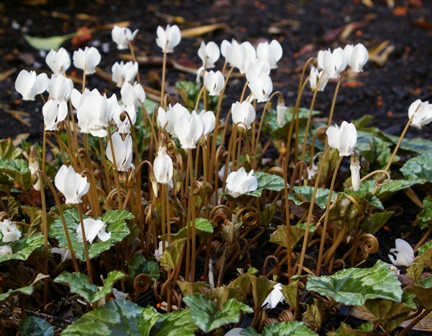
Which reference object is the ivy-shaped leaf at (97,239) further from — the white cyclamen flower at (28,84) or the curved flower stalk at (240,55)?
the curved flower stalk at (240,55)

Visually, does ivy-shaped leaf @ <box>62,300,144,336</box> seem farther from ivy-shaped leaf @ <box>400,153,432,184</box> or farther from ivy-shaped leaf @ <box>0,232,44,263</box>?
ivy-shaped leaf @ <box>400,153,432,184</box>

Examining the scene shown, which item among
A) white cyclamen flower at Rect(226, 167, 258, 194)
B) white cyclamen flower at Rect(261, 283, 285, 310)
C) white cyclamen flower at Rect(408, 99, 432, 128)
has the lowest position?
white cyclamen flower at Rect(261, 283, 285, 310)

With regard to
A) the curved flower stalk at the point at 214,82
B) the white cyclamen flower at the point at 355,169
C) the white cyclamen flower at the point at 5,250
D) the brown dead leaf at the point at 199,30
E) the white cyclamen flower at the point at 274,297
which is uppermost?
the curved flower stalk at the point at 214,82

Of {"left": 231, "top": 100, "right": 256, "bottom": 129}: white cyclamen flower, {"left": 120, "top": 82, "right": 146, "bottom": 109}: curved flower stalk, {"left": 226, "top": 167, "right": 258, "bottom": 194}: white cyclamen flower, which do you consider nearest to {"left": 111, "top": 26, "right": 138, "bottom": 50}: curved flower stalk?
{"left": 120, "top": 82, "right": 146, "bottom": 109}: curved flower stalk

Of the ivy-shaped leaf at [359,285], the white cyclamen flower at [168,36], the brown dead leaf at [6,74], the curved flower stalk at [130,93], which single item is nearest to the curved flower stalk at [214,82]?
the curved flower stalk at [130,93]

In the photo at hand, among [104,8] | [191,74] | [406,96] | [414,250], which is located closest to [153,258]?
[414,250]

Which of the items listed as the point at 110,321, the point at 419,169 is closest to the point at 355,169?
the point at 419,169

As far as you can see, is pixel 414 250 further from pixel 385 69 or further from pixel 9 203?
pixel 385 69
